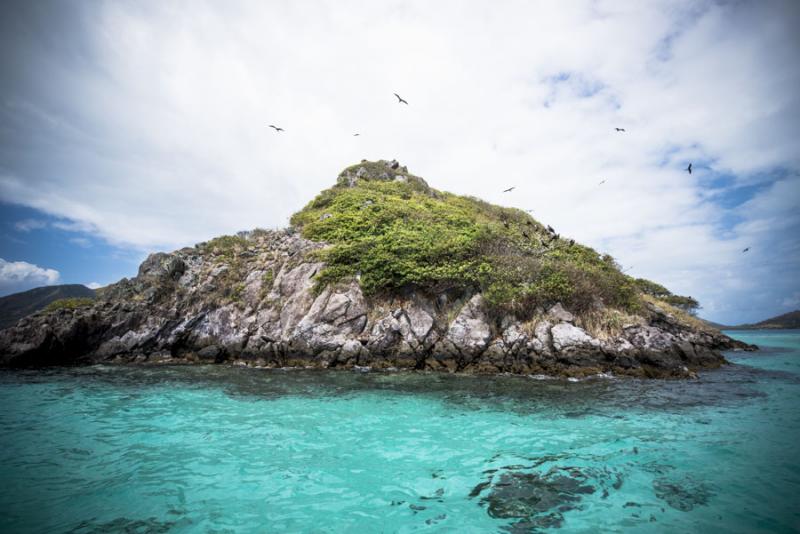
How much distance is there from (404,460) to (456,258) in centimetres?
1534

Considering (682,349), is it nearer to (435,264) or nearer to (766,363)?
(766,363)

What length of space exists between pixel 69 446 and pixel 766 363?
110 ft

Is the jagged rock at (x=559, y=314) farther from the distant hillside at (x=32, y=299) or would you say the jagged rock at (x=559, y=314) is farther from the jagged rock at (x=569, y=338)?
the distant hillside at (x=32, y=299)

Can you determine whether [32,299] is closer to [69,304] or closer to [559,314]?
[69,304]

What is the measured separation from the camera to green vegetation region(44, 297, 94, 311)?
2375 centimetres

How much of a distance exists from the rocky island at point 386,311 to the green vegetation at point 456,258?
10 centimetres

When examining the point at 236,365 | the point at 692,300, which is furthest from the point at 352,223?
the point at 692,300

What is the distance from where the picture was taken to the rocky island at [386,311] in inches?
703

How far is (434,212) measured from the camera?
2967 centimetres

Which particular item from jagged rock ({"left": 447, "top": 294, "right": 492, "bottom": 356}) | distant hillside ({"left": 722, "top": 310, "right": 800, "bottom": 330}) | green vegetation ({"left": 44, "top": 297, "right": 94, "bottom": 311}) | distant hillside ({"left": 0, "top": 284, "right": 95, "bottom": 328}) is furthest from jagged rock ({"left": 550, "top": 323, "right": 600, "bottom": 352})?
distant hillside ({"left": 722, "top": 310, "right": 800, "bottom": 330})

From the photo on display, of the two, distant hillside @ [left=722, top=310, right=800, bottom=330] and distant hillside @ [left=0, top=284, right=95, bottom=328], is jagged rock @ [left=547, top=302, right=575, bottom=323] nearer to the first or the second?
distant hillside @ [left=0, top=284, right=95, bottom=328]

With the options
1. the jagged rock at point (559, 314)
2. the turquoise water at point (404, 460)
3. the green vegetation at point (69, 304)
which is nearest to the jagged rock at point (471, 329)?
the jagged rock at point (559, 314)

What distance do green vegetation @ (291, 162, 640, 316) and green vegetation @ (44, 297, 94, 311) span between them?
56.1ft

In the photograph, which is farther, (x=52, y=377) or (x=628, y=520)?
(x=52, y=377)
